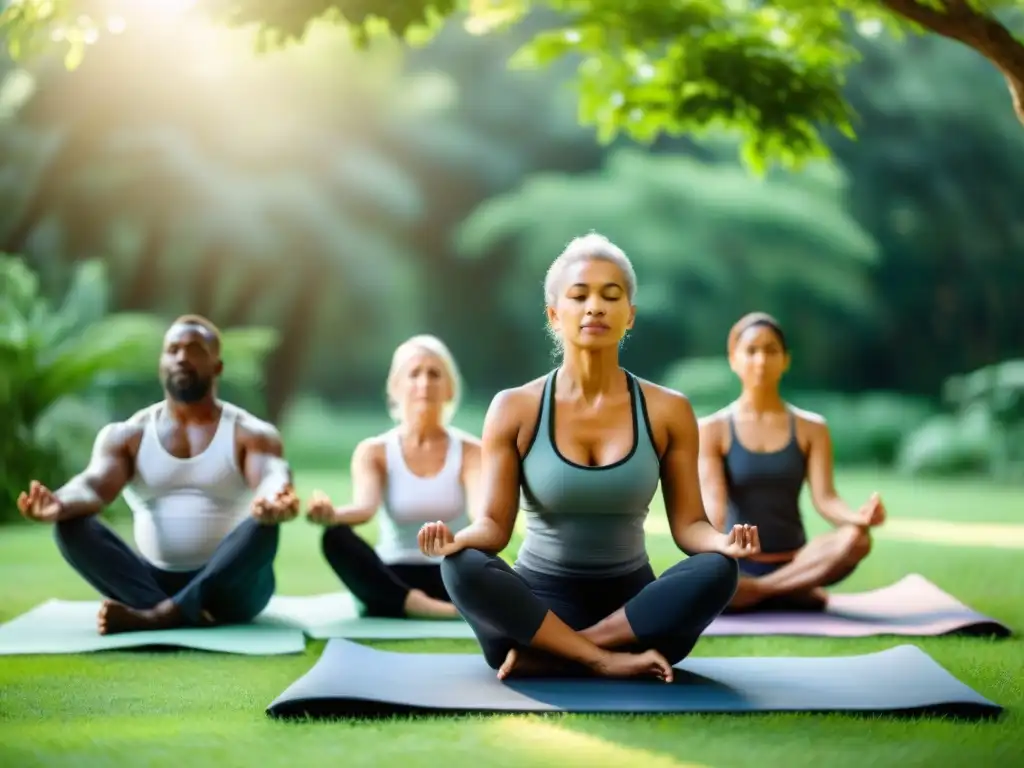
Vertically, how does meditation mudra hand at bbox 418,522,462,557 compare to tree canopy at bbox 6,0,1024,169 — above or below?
below

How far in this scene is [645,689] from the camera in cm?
314

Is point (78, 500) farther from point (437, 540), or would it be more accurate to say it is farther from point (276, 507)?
point (437, 540)

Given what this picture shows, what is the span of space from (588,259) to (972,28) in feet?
6.70

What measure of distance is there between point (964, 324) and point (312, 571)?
42.9ft

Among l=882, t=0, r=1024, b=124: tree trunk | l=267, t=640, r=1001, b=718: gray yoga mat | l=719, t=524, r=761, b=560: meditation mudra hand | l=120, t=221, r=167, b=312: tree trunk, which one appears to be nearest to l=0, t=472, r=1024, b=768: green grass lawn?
l=267, t=640, r=1001, b=718: gray yoga mat

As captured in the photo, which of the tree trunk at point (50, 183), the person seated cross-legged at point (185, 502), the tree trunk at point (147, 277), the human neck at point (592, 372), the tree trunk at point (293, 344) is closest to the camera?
the human neck at point (592, 372)

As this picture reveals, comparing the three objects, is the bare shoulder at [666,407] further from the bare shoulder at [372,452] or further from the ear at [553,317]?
the bare shoulder at [372,452]

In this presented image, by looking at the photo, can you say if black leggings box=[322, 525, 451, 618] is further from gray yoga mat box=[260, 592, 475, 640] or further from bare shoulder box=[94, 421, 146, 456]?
bare shoulder box=[94, 421, 146, 456]

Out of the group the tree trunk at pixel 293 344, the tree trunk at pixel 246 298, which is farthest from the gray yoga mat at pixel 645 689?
the tree trunk at pixel 246 298

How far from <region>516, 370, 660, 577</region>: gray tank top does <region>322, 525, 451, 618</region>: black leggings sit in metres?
1.22

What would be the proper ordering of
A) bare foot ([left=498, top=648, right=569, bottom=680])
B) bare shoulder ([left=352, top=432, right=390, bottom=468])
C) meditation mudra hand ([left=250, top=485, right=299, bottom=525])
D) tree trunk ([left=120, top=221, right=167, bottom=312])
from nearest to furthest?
bare foot ([left=498, top=648, right=569, bottom=680]) < meditation mudra hand ([left=250, top=485, right=299, bottom=525]) < bare shoulder ([left=352, top=432, right=390, bottom=468]) < tree trunk ([left=120, top=221, right=167, bottom=312])

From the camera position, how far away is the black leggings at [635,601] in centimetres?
314

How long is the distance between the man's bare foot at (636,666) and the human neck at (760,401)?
67.3 inches

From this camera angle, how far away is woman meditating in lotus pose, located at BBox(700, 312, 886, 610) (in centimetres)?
462
